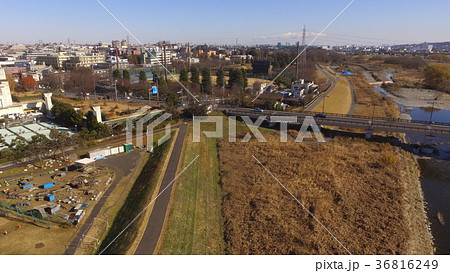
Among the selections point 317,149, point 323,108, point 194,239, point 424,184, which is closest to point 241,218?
point 194,239

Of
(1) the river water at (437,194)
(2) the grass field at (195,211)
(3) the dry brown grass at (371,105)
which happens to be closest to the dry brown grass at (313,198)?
(2) the grass field at (195,211)

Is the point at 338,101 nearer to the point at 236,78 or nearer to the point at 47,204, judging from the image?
the point at 236,78

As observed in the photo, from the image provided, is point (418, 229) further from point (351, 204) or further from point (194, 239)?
point (194, 239)

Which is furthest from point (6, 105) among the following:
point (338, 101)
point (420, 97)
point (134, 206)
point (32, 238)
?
point (420, 97)

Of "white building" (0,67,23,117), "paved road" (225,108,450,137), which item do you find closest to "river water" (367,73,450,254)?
"paved road" (225,108,450,137)

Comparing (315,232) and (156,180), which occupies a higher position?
(156,180)

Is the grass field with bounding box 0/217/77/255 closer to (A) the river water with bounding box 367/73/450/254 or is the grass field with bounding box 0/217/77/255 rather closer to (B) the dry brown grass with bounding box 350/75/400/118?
(A) the river water with bounding box 367/73/450/254
